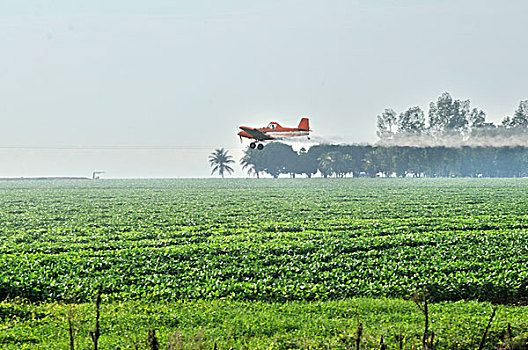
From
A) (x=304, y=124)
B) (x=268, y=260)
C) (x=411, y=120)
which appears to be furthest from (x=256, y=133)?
(x=411, y=120)

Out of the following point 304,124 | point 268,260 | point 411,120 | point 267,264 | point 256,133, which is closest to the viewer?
point 256,133

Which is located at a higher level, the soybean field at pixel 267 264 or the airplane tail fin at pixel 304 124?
the airplane tail fin at pixel 304 124

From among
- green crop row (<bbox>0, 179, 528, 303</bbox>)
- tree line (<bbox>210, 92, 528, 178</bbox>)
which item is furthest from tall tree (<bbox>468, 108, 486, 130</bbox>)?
green crop row (<bbox>0, 179, 528, 303</bbox>)

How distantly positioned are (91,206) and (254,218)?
23.7 m

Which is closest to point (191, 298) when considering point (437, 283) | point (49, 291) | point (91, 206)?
point (49, 291)

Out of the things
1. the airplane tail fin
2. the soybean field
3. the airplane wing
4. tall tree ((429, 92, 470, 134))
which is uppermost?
tall tree ((429, 92, 470, 134))

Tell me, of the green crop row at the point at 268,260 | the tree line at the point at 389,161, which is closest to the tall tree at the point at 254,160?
the tree line at the point at 389,161

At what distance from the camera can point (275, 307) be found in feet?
52.1

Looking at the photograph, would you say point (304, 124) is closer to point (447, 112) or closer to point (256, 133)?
point (256, 133)

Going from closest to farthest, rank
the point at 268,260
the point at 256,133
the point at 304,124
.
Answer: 1. the point at 256,133
2. the point at 268,260
3. the point at 304,124

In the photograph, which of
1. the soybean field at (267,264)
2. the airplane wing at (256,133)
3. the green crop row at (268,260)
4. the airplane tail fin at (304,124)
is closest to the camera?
the soybean field at (267,264)

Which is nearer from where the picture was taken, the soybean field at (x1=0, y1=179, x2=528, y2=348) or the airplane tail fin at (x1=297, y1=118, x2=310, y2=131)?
the soybean field at (x1=0, y1=179, x2=528, y2=348)

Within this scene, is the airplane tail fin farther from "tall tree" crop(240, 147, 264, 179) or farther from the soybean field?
"tall tree" crop(240, 147, 264, 179)

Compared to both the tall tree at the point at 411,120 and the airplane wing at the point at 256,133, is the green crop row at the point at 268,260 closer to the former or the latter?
the airplane wing at the point at 256,133
